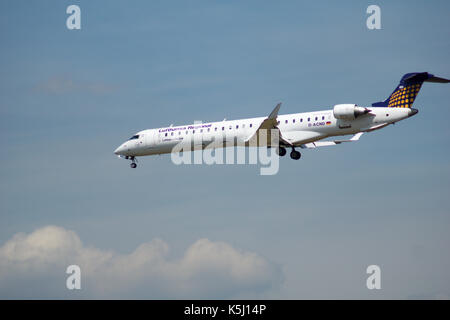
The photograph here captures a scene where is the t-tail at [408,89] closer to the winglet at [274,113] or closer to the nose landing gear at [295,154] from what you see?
the nose landing gear at [295,154]

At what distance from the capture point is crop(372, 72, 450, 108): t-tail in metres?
49.0

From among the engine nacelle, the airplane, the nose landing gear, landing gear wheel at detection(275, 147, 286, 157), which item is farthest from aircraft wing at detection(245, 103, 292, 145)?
the engine nacelle

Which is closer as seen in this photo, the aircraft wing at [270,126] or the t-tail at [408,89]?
the t-tail at [408,89]

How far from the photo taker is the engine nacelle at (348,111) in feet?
160

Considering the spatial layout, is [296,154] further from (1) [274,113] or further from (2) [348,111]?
(2) [348,111]

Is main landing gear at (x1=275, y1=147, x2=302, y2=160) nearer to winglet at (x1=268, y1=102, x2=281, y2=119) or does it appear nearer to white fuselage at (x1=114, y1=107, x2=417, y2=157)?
white fuselage at (x1=114, y1=107, x2=417, y2=157)

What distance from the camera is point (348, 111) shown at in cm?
4875

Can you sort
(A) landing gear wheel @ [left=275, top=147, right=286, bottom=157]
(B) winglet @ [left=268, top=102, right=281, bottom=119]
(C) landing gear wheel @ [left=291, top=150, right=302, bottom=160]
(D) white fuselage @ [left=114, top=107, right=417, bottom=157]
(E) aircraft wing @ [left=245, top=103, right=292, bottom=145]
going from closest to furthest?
1. (B) winglet @ [left=268, top=102, right=281, bottom=119]
2. (D) white fuselage @ [left=114, top=107, right=417, bottom=157]
3. (E) aircraft wing @ [left=245, top=103, right=292, bottom=145]
4. (C) landing gear wheel @ [left=291, top=150, right=302, bottom=160]
5. (A) landing gear wheel @ [left=275, top=147, right=286, bottom=157]

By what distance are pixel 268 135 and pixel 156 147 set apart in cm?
971

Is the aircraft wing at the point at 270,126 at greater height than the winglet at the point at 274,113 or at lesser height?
lesser

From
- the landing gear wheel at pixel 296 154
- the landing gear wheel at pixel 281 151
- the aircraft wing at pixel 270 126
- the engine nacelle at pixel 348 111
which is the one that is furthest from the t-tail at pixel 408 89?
the landing gear wheel at pixel 281 151
